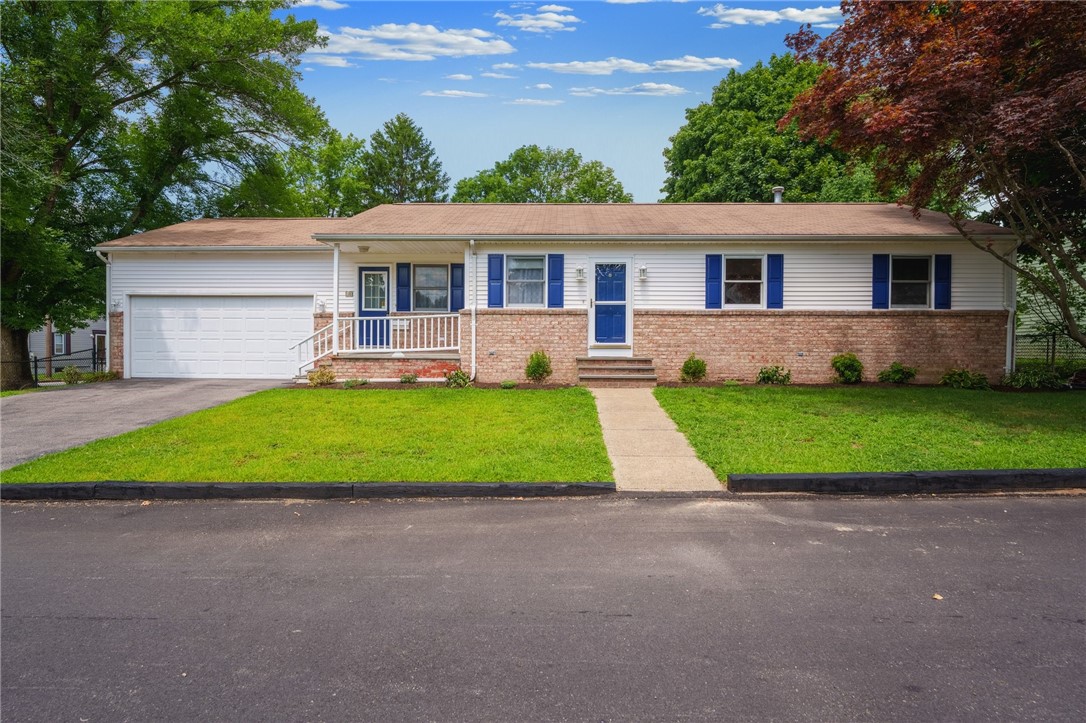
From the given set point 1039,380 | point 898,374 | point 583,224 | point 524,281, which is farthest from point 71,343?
point 1039,380

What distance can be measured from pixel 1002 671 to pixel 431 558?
342 cm

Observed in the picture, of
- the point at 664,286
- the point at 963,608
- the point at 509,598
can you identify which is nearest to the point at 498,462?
the point at 509,598

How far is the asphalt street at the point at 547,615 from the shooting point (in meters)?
2.78

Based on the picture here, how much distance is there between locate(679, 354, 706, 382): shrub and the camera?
1335 cm

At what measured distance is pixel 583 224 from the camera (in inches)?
579

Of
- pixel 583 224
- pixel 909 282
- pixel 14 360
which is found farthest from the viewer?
pixel 14 360

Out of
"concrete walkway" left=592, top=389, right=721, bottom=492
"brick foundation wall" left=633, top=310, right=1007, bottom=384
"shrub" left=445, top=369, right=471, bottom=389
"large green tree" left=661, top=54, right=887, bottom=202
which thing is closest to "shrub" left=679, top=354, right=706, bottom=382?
"brick foundation wall" left=633, top=310, right=1007, bottom=384

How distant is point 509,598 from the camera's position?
3826mm

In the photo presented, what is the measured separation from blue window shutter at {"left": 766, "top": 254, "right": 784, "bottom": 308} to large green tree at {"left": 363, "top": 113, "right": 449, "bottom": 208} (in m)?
35.1

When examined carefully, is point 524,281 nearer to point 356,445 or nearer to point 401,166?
point 356,445

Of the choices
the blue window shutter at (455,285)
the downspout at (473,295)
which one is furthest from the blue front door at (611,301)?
the blue window shutter at (455,285)

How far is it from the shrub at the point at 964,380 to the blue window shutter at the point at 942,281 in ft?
5.14

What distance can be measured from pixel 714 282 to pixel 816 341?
2582 millimetres

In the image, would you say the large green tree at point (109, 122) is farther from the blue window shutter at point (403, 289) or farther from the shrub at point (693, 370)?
the shrub at point (693, 370)
